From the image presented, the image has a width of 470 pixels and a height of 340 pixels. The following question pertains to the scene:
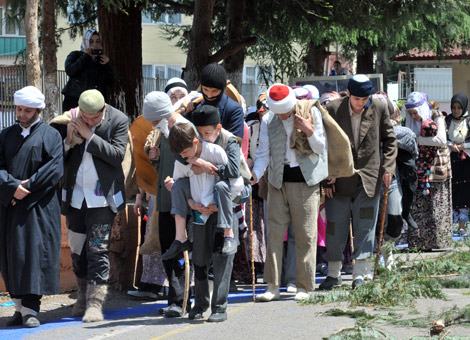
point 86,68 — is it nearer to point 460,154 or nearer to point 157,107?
point 157,107

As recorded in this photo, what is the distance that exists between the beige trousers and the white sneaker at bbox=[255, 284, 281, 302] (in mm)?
65

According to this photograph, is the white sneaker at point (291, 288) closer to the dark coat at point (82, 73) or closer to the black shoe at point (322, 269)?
the black shoe at point (322, 269)

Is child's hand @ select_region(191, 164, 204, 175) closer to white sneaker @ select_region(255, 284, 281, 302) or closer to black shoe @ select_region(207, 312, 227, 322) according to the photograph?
black shoe @ select_region(207, 312, 227, 322)

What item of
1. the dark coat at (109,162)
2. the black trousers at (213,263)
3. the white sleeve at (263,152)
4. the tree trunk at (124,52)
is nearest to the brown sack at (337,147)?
the white sleeve at (263,152)

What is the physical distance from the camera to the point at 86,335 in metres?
7.07

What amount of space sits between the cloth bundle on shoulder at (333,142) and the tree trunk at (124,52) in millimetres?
4676

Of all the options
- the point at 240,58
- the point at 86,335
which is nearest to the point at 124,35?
the point at 240,58

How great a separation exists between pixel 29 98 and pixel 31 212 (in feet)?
3.04

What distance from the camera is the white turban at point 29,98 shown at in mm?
7594

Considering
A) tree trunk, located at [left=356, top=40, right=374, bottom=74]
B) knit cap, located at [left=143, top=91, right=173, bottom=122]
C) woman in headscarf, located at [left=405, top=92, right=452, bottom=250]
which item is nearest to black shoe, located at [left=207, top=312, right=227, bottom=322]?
knit cap, located at [left=143, top=91, right=173, bottom=122]

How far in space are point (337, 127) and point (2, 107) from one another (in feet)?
29.2

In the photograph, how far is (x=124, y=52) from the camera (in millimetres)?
12734

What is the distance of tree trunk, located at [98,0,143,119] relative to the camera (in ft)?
41.4

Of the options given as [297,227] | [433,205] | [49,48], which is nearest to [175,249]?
[297,227]
